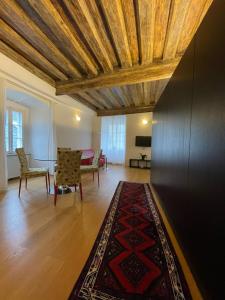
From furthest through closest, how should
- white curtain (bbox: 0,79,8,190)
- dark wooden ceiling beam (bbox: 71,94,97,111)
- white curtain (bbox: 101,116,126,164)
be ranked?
white curtain (bbox: 101,116,126,164) < dark wooden ceiling beam (bbox: 71,94,97,111) < white curtain (bbox: 0,79,8,190)

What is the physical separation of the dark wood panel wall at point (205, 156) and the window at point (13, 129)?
463cm

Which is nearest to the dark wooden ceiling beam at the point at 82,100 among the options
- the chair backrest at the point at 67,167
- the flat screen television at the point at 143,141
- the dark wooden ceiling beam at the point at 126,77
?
the dark wooden ceiling beam at the point at 126,77

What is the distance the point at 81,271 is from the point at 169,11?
3.27 m

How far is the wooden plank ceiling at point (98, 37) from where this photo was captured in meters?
2.03

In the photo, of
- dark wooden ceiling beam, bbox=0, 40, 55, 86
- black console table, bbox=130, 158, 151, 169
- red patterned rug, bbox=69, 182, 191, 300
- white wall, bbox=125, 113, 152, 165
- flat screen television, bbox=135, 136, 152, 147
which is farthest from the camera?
white wall, bbox=125, 113, 152, 165

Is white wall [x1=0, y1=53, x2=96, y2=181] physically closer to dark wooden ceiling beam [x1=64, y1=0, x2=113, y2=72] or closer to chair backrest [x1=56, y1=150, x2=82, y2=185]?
chair backrest [x1=56, y1=150, x2=82, y2=185]

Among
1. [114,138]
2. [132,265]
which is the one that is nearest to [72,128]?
[114,138]

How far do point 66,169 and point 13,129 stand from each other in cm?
305

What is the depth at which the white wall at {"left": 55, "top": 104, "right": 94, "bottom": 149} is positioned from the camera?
17.2 ft

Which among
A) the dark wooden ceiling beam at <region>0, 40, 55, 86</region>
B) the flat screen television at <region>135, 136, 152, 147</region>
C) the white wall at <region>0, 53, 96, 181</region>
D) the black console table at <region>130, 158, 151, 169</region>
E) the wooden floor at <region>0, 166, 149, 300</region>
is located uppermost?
the dark wooden ceiling beam at <region>0, 40, 55, 86</region>

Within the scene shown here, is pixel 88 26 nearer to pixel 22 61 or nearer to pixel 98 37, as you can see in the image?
pixel 98 37

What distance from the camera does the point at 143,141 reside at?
7.29 m

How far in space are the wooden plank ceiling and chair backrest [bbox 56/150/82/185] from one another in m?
1.97

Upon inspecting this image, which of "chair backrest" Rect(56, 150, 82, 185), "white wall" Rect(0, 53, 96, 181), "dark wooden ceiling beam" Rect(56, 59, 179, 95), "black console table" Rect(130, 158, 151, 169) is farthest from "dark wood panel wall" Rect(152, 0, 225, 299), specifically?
"black console table" Rect(130, 158, 151, 169)
